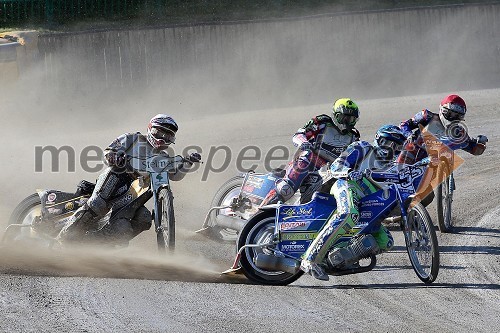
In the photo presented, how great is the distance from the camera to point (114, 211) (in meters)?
11.7

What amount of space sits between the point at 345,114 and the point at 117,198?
10.2ft

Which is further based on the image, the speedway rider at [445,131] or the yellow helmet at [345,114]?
the speedway rider at [445,131]

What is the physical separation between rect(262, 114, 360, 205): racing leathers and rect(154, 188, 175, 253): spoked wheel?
1418 mm

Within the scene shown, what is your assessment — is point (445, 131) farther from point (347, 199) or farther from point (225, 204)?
point (347, 199)

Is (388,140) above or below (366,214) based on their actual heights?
above

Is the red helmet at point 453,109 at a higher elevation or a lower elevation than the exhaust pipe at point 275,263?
higher

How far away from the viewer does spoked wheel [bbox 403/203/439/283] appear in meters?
9.81

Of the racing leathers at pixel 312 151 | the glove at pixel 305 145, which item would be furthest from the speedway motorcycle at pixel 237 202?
the glove at pixel 305 145

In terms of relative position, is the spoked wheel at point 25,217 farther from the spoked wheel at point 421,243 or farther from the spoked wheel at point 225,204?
the spoked wheel at point 421,243

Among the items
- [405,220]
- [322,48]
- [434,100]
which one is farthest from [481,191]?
[322,48]

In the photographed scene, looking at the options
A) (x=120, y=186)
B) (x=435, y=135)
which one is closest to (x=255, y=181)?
(x=120, y=186)

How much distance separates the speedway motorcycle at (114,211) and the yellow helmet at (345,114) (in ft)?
7.03

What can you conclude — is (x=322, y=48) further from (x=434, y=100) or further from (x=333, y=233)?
(x=333, y=233)

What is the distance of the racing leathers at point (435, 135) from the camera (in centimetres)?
1248
